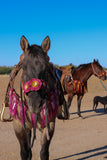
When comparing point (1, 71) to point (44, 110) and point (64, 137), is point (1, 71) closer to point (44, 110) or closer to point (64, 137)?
point (64, 137)

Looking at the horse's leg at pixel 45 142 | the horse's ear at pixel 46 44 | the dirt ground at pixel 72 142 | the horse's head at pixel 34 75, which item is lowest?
the dirt ground at pixel 72 142

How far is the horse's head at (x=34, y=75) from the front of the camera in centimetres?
246

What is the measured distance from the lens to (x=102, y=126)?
7.44 metres

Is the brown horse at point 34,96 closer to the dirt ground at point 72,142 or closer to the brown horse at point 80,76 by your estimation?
the dirt ground at point 72,142

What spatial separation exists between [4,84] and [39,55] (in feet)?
56.7

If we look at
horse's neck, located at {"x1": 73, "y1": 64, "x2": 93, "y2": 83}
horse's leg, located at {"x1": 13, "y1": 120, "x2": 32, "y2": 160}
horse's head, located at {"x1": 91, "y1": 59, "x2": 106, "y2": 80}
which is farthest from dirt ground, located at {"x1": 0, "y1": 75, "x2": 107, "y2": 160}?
horse's head, located at {"x1": 91, "y1": 59, "x2": 106, "y2": 80}

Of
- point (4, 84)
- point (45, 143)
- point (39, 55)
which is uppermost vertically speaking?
point (4, 84)

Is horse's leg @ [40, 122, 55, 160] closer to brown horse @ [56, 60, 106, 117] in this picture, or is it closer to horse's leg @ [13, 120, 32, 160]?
horse's leg @ [13, 120, 32, 160]

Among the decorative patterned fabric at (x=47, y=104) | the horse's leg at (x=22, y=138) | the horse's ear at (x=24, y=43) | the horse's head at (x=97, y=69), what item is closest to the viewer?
the horse's ear at (x=24, y=43)

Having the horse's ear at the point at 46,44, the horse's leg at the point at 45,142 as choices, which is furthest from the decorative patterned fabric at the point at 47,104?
the horse's ear at the point at 46,44

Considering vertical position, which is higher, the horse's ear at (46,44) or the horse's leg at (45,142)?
the horse's ear at (46,44)

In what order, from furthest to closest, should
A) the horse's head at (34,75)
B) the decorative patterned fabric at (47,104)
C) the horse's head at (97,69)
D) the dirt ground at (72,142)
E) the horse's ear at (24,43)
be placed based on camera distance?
the horse's head at (97,69), the dirt ground at (72,142), the decorative patterned fabric at (47,104), the horse's ear at (24,43), the horse's head at (34,75)

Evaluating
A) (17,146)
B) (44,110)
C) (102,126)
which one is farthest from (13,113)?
(102,126)

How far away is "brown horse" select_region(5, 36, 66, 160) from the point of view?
2.50 metres
